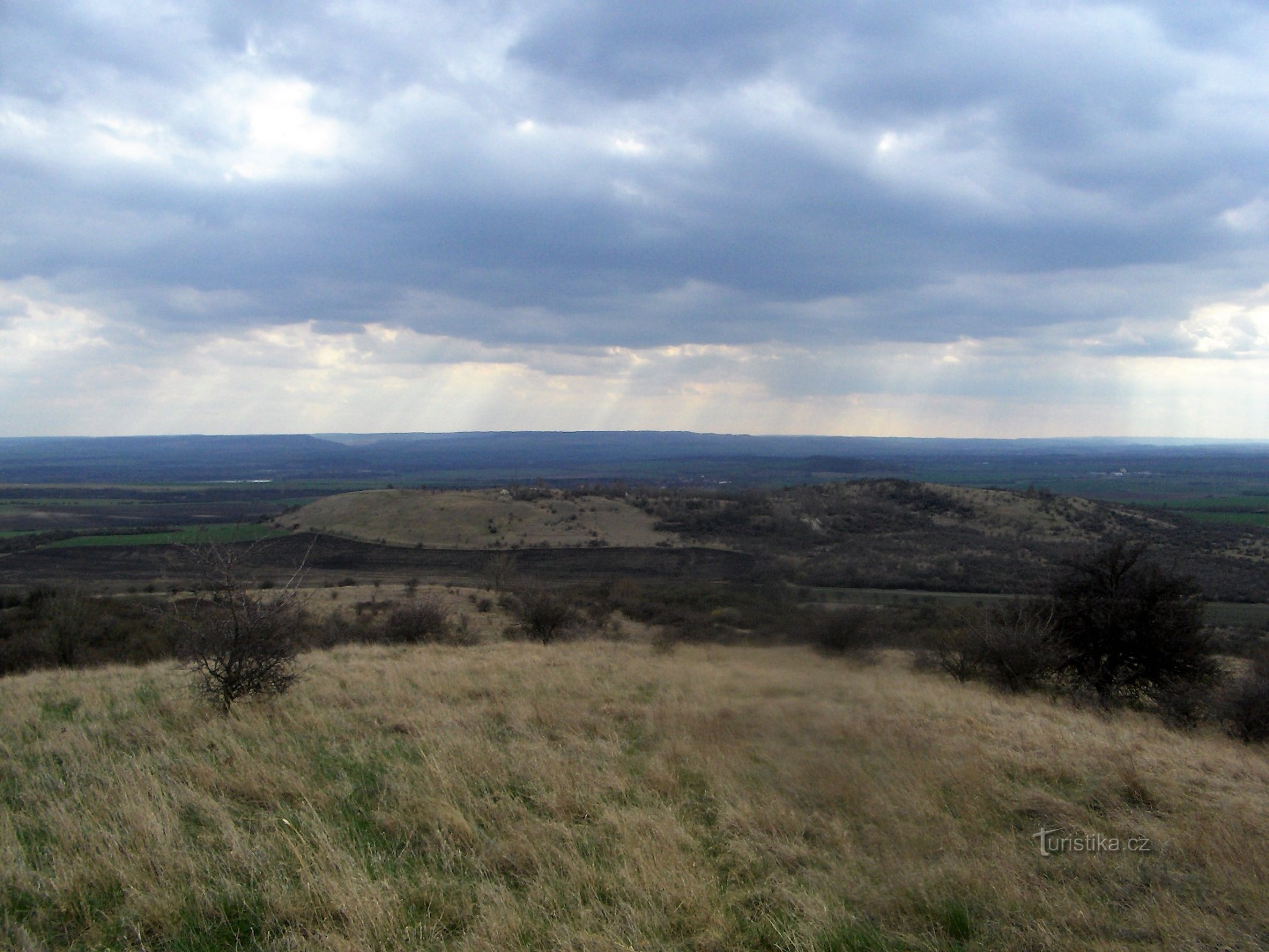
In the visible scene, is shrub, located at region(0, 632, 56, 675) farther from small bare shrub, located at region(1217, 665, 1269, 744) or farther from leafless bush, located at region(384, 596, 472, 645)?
small bare shrub, located at region(1217, 665, 1269, 744)

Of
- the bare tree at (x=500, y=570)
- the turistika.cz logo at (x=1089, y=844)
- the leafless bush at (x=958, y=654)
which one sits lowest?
the bare tree at (x=500, y=570)

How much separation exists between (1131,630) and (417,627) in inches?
755

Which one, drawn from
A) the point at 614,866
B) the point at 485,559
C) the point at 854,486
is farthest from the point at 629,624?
the point at 854,486

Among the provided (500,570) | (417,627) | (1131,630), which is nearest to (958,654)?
(1131,630)

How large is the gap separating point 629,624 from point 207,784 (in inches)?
834

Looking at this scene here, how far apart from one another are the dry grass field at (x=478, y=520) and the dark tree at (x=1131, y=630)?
42.1 metres

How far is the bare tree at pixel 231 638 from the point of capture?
9578 millimetres

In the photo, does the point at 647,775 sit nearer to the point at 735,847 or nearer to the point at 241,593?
the point at 735,847

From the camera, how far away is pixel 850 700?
9859 millimetres

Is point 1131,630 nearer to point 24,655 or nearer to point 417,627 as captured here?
point 417,627

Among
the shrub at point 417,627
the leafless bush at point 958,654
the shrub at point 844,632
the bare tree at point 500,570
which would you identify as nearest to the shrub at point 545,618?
the shrub at point 417,627

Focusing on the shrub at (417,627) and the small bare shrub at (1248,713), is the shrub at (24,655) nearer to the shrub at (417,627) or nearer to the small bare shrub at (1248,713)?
the shrub at (417,627)

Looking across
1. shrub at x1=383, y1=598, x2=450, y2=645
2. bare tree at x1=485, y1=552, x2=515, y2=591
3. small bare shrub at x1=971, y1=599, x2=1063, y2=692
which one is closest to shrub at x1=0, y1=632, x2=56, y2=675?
shrub at x1=383, y1=598, x2=450, y2=645

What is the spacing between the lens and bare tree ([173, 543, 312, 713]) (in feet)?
31.4
